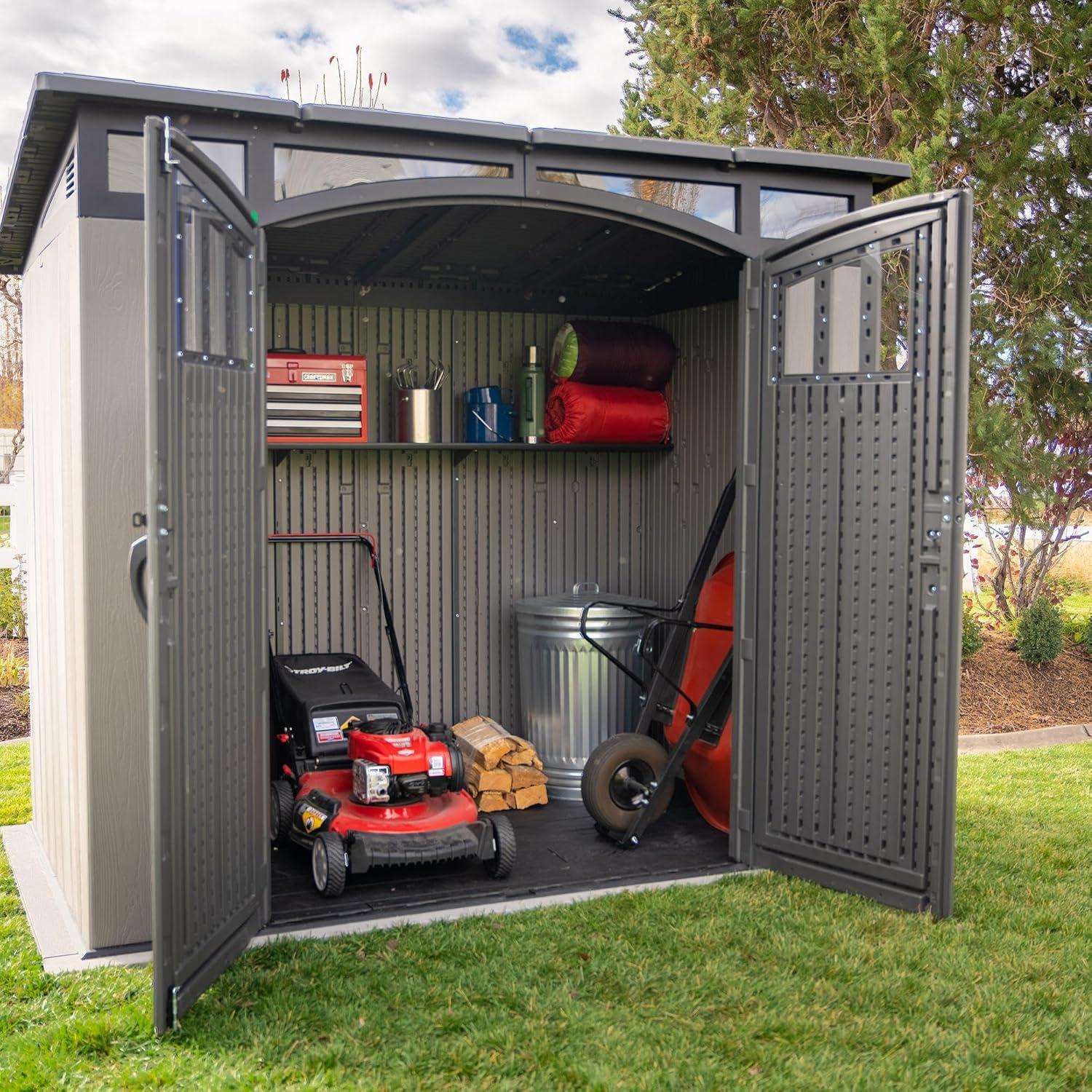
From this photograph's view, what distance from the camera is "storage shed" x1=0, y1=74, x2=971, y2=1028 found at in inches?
134

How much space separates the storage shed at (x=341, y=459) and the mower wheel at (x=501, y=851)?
0.11m

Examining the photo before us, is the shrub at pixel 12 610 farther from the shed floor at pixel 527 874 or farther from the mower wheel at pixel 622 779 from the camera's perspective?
the mower wheel at pixel 622 779

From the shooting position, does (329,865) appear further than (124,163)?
Yes

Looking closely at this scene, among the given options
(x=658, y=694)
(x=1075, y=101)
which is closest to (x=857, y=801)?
(x=658, y=694)

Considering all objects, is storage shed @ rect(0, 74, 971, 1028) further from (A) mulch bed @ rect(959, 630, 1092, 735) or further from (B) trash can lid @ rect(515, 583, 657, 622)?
(A) mulch bed @ rect(959, 630, 1092, 735)

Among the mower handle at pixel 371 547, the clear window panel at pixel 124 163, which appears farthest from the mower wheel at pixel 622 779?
the clear window panel at pixel 124 163

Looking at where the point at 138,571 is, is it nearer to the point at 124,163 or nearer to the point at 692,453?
the point at 124,163

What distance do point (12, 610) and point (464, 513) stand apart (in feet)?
13.8

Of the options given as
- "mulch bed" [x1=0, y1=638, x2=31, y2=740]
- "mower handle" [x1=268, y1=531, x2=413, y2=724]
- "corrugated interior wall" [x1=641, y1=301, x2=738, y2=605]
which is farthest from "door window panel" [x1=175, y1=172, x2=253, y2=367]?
"mulch bed" [x1=0, y1=638, x2=31, y2=740]

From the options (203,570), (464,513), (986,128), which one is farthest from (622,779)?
(986,128)

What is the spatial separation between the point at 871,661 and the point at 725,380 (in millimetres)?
1840

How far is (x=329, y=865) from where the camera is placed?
13.7ft

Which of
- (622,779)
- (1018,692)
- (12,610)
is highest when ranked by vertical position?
(12,610)

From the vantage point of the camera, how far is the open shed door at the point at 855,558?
157 inches
